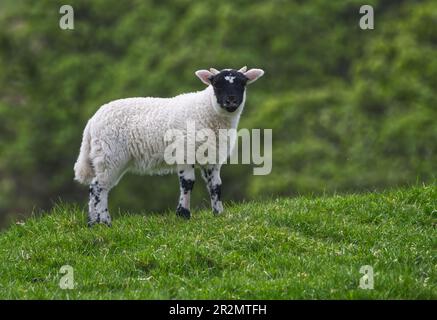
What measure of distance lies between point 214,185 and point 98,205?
170cm

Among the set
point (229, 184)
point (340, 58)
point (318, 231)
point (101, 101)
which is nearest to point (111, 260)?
point (318, 231)

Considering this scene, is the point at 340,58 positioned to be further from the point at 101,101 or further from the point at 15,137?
the point at 15,137

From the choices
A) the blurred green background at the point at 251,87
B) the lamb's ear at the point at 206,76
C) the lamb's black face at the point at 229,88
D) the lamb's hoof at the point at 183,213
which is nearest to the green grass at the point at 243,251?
the lamb's hoof at the point at 183,213

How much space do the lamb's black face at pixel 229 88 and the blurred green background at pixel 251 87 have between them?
11.9m

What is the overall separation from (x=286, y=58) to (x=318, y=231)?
20.7m

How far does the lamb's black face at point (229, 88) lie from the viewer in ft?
37.1

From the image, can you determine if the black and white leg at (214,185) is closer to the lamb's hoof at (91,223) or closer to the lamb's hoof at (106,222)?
the lamb's hoof at (106,222)

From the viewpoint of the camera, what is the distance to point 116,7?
34.5 meters

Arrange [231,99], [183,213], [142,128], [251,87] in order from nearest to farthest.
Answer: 1. [231,99]
2. [183,213]
3. [142,128]
4. [251,87]

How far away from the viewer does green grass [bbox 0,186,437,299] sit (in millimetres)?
8484

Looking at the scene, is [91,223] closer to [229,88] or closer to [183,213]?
[183,213]

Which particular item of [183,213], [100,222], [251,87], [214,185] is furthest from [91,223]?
[251,87]

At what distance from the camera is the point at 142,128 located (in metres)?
11.6
